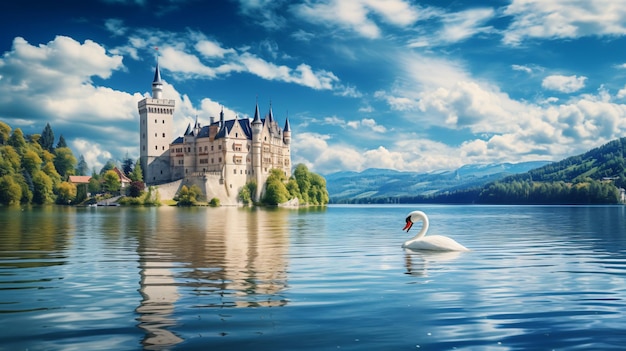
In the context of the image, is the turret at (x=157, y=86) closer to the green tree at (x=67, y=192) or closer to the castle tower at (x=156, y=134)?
the castle tower at (x=156, y=134)

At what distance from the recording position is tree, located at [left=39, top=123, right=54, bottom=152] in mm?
155875

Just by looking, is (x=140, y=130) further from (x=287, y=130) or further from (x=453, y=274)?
(x=453, y=274)

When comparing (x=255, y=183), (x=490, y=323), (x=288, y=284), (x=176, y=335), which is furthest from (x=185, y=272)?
(x=255, y=183)

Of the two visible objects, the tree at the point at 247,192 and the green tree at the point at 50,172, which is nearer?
the green tree at the point at 50,172

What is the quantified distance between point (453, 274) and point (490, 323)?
19.0 ft

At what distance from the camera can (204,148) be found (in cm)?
14675

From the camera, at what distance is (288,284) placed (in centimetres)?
1303

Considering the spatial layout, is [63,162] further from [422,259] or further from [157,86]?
[422,259]

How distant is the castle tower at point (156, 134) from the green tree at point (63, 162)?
1930 cm

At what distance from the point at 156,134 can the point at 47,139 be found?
35006mm

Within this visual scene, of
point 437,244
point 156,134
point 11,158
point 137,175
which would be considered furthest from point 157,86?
point 437,244

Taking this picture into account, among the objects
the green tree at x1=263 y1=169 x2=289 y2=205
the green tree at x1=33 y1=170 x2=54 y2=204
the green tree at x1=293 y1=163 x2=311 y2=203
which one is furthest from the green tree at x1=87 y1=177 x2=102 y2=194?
the green tree at x1=293 y1=163 x2=311 y2=203

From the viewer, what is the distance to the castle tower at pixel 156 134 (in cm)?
14488

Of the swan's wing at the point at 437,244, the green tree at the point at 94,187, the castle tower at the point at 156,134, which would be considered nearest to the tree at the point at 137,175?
the green tree at the point at 94,187
